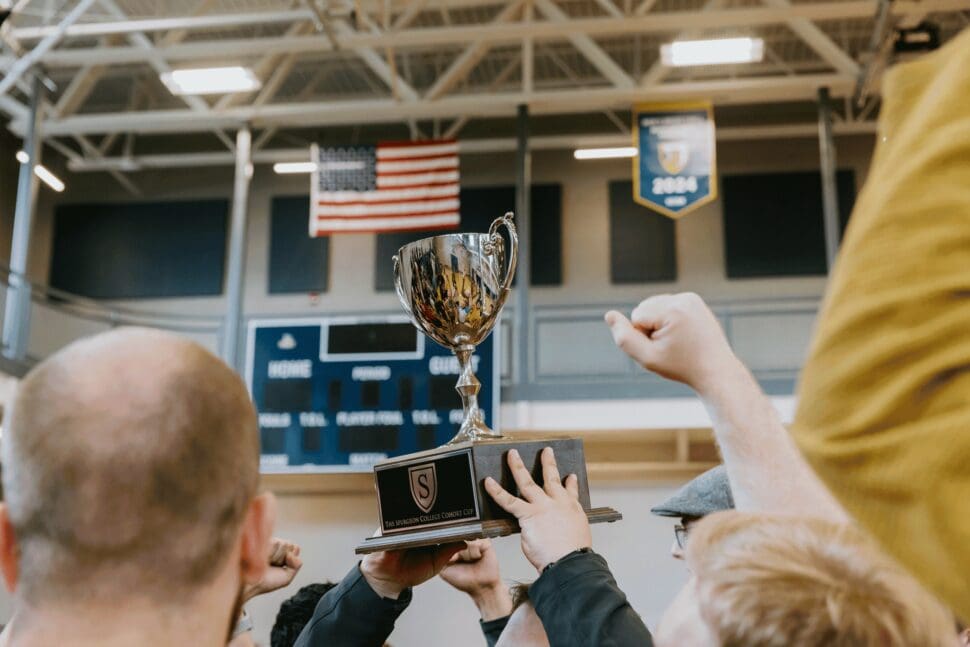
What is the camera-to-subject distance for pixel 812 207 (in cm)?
1263

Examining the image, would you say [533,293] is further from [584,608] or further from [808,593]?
[808,593]

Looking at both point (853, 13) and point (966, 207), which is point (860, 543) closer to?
point (966, 207)

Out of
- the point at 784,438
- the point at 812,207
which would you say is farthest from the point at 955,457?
the point at 812,207

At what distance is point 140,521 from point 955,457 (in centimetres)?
67

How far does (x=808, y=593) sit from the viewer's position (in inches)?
41.4

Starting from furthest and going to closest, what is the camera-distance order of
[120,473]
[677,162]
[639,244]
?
1. [639,244]
2. [677,162]
3. [120,473]

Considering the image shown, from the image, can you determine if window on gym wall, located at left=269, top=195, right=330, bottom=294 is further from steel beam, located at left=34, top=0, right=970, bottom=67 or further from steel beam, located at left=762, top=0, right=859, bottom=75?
steel beam, located at left=762, top=0, right=859, bottom=75

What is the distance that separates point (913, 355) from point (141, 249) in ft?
46.2

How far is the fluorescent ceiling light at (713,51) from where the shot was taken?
9188 mm

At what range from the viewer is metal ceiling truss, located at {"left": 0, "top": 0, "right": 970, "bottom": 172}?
984cm

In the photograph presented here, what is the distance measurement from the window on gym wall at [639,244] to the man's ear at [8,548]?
39.7 ft

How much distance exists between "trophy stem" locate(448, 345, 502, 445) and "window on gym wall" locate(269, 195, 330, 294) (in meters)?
11.4

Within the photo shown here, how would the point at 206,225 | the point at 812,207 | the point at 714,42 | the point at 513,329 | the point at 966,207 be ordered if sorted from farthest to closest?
the point at 206,225
the point at 812,207
the point at 513,329
the point at 714,42
the point at 966,207

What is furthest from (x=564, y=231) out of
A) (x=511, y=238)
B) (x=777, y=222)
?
Result: (x=511, y=238)
